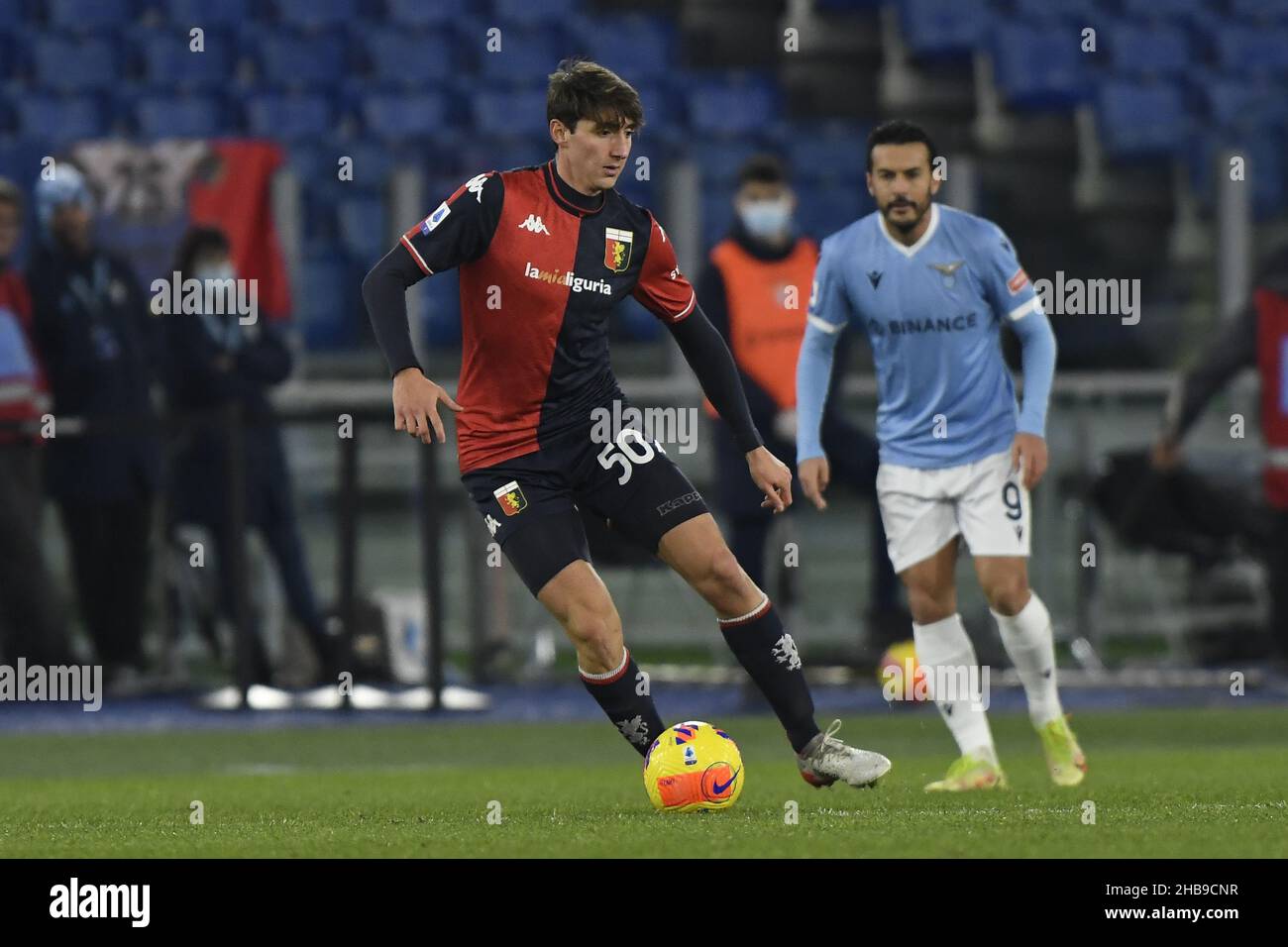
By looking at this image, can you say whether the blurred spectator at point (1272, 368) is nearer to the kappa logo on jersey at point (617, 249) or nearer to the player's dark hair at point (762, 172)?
the player's dark hair at point (762, 172)

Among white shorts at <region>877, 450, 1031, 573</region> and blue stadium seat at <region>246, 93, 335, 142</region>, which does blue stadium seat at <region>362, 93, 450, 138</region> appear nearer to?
blue stadium seat at <region>246, 93, 335, 142</region>

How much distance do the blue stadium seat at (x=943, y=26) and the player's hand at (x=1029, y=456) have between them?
823 centimetres

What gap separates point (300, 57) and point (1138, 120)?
17.4 ft

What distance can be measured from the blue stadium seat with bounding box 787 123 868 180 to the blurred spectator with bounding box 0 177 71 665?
524 cm

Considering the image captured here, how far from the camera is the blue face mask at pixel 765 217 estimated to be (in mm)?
10859

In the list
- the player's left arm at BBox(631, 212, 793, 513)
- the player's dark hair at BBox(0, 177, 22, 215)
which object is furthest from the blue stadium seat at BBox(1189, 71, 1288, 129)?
the player's left arm at BBox(631, 212, 793, 513)

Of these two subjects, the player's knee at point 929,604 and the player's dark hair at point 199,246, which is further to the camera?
the player's dark hair at point 199,246

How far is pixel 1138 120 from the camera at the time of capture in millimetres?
14711

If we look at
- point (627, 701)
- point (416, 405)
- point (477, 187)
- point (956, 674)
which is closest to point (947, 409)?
A: point (956, 674)

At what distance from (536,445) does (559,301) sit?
39 cm

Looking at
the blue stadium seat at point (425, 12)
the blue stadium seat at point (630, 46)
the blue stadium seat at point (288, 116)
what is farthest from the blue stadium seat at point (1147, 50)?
the blue stadium seat at point (288, 116)

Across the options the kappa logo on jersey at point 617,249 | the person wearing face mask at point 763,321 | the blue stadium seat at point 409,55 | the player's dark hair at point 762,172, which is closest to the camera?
the kappa logo on jersey at point 617,249

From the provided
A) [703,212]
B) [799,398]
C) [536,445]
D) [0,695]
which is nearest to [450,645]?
[0,695]
